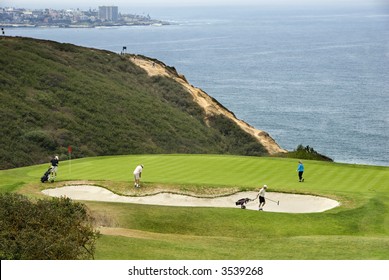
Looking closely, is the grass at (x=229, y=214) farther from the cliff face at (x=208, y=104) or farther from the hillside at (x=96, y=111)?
the cliff face at (x=208, y=104)

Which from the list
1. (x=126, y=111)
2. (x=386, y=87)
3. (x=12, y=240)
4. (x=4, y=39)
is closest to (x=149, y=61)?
(x=4, y=39)

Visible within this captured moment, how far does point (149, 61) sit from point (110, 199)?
6621 cm

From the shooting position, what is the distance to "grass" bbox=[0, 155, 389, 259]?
64.4 ft

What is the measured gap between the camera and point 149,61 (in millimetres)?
93812

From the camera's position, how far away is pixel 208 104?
Answer: 7938 centimetres

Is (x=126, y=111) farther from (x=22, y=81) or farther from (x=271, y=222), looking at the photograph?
(x=271, y=222)

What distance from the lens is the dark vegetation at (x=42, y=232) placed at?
53.6 ft

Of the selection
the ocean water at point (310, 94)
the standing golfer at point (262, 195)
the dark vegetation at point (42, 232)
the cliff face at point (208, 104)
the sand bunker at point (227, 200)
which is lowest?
the ocean water at point (310, 94)

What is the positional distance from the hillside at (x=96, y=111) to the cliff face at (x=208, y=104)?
0.16 m

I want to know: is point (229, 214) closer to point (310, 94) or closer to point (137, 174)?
point (137, 174)

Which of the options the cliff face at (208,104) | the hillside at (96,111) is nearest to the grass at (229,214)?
→ the hillside at (96,111)

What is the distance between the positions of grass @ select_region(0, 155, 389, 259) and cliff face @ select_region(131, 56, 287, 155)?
33376 millimetres

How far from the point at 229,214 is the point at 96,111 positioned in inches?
1579

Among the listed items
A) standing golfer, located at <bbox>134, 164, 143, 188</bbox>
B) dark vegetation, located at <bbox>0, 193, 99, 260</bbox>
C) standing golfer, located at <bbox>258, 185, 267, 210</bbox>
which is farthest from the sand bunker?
dark vegetation, located at <bbox>0, 193, 99, 260</bbox>
